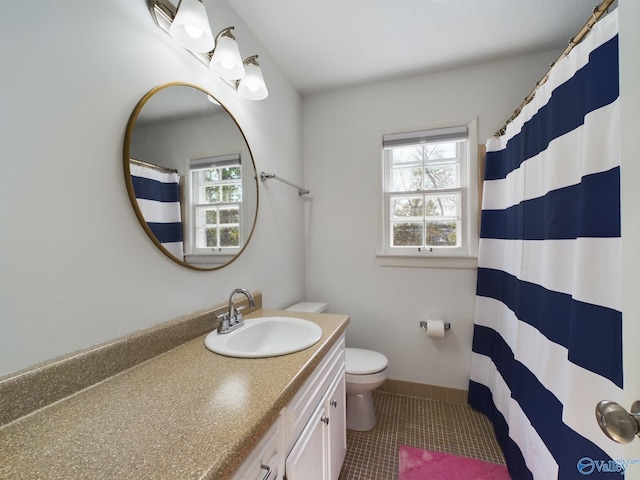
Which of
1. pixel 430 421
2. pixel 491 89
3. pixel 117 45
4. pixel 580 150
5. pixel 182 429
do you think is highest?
pixel 491 89

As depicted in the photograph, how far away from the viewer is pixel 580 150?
37.4 inches

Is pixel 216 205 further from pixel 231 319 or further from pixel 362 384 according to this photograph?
pixel 362 384

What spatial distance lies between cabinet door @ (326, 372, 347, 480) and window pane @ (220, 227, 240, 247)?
0.85m

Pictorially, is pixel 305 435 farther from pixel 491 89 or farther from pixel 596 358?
pixel 491 89

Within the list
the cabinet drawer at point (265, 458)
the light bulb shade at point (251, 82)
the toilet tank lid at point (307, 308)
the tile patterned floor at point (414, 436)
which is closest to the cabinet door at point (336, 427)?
the tile patterned floor at point (414, 436)

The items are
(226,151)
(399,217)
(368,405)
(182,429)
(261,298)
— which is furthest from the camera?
(399,217)

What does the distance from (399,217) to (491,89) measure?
43.7 inches

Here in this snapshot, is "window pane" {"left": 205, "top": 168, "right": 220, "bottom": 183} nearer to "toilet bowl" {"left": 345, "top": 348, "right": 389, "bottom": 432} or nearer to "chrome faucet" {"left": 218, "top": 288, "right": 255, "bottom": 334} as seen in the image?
"chrome faucet" {"left": 218, "top": 288, "right": 255, "bottom": 334}

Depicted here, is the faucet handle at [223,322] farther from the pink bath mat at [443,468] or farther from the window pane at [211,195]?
the pink bath mat at [443,468]

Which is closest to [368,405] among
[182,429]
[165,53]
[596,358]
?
[596,358]

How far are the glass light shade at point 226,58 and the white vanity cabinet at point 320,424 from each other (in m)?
1.38

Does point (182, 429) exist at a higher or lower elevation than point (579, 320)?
lower

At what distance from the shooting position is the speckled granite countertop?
484 millimetres

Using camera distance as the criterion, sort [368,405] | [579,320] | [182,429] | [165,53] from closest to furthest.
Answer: [182,429]
[579,320]
[165,53]
[368,405]
